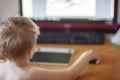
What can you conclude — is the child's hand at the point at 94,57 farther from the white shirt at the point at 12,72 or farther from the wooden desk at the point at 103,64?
the white shirt at the point at 12,72

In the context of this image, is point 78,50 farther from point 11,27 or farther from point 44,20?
point 11,27

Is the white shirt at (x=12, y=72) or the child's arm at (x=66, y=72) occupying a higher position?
the white shirt at (x=12, y=72)

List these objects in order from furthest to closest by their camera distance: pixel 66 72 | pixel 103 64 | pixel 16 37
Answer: pixel 103 64, pixel 66 72, pixel 16 37

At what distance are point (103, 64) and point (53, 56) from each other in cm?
25

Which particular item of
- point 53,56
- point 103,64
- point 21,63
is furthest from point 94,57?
point 21,63

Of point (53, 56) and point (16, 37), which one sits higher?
point (16, 37)

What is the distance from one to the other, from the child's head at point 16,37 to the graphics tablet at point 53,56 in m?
0.33

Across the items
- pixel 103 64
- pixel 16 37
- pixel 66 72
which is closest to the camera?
pixel 16 37

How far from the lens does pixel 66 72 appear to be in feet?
3.97

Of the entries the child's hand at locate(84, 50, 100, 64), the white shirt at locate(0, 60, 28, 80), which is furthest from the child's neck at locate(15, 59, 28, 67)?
the child's hand at locate(84, 50, 100, 64)

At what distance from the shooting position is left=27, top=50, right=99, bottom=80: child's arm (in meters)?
1.10

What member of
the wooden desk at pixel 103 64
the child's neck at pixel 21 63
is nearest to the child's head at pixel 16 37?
the child's neck at pixel 21 63

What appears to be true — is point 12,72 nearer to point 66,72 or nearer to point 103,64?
point 66,72

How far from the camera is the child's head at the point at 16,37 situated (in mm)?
1033
